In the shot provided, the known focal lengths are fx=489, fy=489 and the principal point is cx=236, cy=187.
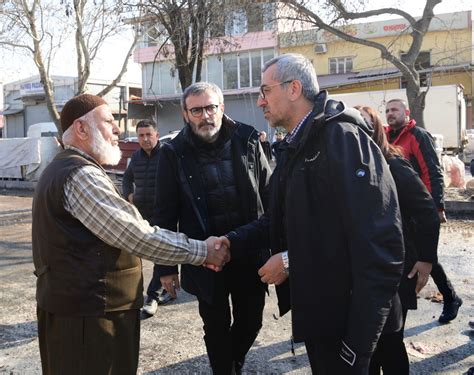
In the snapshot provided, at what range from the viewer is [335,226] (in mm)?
2006

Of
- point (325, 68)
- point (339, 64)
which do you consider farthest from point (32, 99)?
point (339, 64)

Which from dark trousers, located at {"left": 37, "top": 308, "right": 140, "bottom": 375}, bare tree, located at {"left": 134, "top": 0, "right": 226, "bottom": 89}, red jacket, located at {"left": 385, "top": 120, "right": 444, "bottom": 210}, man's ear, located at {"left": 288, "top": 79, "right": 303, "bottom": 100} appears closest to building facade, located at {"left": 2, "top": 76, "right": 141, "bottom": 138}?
bare tree, located at {"left": 134, "top": 0, "right": 226, "bottom": 89}

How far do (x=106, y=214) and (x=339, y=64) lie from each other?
32.7 metres

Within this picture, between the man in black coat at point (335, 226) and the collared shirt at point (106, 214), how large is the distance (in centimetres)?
69

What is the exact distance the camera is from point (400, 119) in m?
4.92

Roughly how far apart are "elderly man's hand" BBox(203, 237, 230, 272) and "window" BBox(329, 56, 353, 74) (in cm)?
3146

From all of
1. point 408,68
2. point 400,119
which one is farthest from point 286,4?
point 400,119

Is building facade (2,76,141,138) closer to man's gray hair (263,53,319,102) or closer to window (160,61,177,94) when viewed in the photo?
window (160,61,177,94)

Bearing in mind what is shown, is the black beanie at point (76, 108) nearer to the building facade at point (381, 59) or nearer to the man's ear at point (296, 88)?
the man's ear at point (296, 88)

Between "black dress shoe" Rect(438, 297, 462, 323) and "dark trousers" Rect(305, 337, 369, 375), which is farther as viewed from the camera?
"black dress shoe" Rect(438, 297, 462, 323)

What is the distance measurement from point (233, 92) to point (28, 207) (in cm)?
1958

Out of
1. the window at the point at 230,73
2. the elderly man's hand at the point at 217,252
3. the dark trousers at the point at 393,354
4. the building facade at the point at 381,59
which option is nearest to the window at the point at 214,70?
the window at the point at 230,73

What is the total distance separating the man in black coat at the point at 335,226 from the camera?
74.3 inches

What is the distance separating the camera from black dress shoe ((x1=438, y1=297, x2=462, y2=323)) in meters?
4.57
